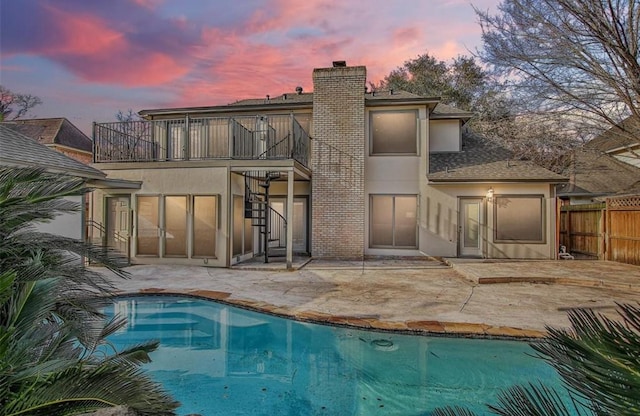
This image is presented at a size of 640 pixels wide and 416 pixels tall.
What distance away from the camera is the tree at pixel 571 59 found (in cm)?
715

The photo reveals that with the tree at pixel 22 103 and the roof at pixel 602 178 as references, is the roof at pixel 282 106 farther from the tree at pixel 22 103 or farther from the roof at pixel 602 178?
the tree at pixel 22 103

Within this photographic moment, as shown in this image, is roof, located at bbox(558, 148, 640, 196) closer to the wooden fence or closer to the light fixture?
the wooden fence

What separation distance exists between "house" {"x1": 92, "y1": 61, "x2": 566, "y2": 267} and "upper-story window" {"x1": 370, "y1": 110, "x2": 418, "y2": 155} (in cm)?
3

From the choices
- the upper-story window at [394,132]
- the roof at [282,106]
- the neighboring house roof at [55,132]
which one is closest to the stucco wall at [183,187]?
the roof at [282,106]

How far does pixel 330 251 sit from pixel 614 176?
43.5ft

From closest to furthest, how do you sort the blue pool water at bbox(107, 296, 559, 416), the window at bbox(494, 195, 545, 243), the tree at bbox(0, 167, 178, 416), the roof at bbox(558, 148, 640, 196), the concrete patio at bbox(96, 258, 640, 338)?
the tree at bbox(0, 167, 178, 416), the blue pool water at bbox(107, 296, 559, 416), the concrete patio at bbox(96, 258, 640, 338), the window at bbox(494, 195, 545, 243), the roof at bbox(558, 148, 640, 196)

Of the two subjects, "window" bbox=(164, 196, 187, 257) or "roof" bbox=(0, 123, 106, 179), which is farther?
"window" bbox=(164, 196, 187, 257)

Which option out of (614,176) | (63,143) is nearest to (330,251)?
(614,176)

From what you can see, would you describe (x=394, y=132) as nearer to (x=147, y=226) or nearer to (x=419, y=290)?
(x=419, y=290)

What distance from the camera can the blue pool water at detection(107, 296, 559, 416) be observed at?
3.48m

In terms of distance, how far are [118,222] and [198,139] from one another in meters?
3.42

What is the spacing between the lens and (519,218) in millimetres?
11320

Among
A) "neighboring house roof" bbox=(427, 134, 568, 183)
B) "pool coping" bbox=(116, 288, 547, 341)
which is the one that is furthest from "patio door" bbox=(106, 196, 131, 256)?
"neighboring house roof" bbox=(427, 134, 568, 183)

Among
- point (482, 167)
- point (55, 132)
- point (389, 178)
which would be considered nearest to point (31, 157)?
point (389, 178)
